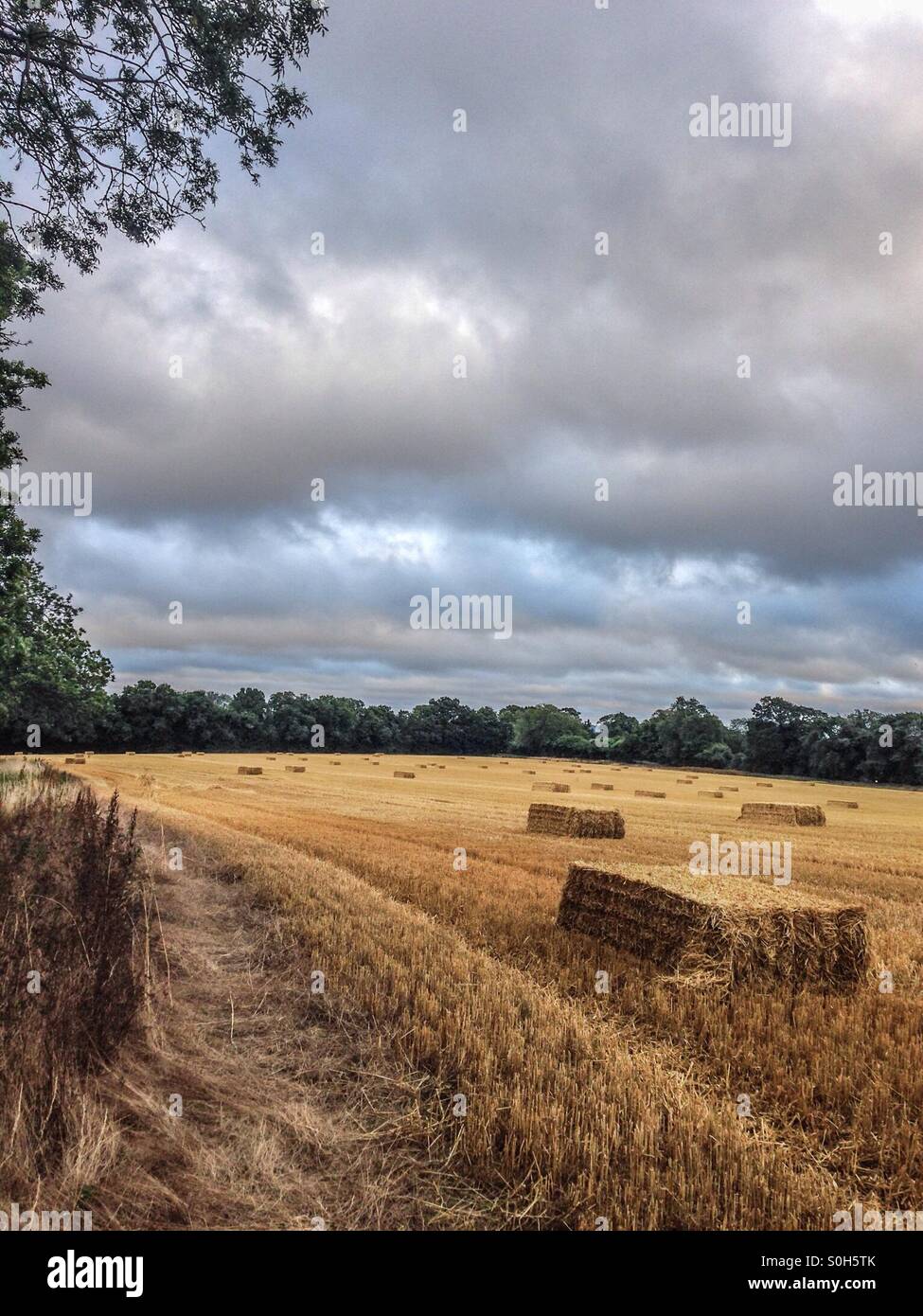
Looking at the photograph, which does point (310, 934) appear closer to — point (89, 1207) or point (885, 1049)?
point (89, 1207)

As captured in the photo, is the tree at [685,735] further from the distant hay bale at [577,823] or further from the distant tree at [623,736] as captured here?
the distant hay bale at [577,823]

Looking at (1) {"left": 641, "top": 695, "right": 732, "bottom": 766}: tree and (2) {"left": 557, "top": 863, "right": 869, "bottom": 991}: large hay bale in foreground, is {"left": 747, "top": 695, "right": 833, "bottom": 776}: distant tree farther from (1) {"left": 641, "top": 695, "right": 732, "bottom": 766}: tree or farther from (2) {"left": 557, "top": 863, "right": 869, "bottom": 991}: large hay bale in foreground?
(2) {"left": 557, "top": 863, "right": 869, "bottom": 991}: large hay bale in foreground

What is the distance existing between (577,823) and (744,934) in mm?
15046

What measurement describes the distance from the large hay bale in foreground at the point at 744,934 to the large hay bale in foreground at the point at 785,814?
2450 centimetres

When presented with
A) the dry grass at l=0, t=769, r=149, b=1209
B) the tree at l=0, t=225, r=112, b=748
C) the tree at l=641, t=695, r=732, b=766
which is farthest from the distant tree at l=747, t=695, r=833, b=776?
the dry grass at l=0, t=769, r=149, b=1209

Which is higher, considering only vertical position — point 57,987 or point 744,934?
point 57,987

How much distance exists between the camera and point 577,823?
22.5 meters

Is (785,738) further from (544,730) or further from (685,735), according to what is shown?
(544,730)

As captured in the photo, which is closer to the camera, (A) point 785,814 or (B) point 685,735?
(A) point 785,814

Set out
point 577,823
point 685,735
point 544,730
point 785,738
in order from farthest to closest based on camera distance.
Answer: point 544,730
point 685,735
point 785,738
point 577,823

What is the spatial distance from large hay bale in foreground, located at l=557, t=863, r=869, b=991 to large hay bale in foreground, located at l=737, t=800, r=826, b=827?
965 inches

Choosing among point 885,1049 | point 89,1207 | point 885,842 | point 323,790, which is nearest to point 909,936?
point 885,1049

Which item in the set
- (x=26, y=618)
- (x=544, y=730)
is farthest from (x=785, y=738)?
(x=26, y=618)

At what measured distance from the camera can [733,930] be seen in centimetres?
764
